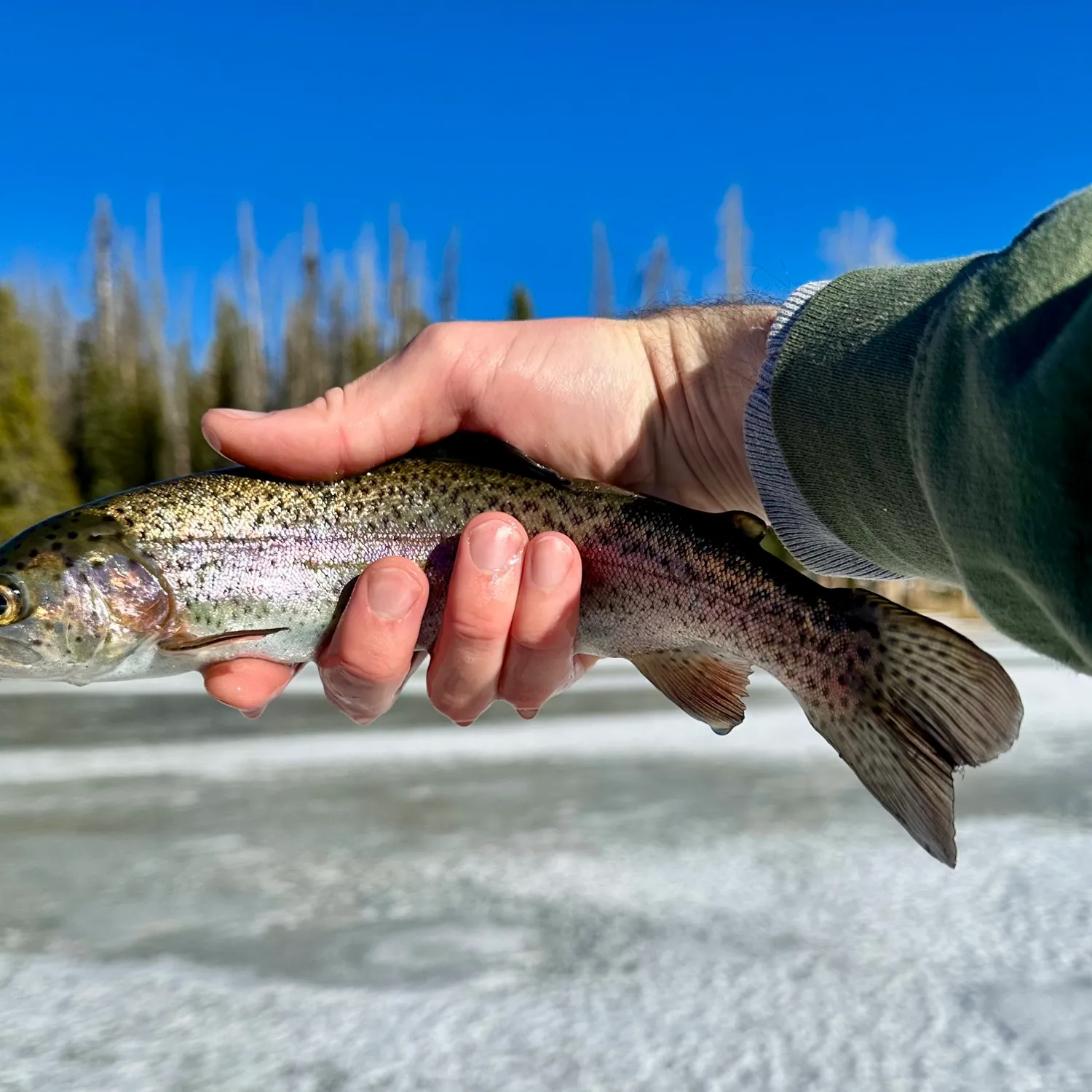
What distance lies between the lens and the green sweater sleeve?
4.60 feet

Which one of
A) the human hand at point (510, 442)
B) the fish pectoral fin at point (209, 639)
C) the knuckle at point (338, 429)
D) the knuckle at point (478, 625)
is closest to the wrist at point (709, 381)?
the human hand at point (510, 442)

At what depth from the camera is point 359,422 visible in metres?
2.98

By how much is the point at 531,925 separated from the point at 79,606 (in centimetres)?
284

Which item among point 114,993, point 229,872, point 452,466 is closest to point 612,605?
point 452,466

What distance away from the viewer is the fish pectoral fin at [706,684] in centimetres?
270

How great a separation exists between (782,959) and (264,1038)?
222cm

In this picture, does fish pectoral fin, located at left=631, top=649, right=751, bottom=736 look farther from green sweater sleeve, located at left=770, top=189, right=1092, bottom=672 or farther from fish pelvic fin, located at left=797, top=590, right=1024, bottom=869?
green sweater sleeve, located at left=770, top=189, right=1092, bottom=672

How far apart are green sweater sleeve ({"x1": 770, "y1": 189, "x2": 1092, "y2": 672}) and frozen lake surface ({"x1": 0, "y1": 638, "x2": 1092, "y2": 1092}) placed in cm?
222

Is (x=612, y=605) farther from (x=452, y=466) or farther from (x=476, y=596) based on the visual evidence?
(x=452, y=466)

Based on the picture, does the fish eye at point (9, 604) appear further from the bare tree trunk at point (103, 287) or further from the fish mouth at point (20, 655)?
the bare tree trunk at point (103, 287)

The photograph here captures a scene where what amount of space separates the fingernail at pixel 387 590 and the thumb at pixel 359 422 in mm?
397

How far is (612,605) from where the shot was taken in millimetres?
2834

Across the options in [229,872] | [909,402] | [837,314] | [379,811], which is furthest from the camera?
[379,811]

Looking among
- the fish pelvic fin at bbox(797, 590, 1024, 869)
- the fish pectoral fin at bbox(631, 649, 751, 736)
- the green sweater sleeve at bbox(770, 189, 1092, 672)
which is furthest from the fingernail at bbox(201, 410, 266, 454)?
the fish pelvic fin at bbox(797, 590, 1024, 869)
